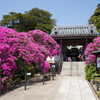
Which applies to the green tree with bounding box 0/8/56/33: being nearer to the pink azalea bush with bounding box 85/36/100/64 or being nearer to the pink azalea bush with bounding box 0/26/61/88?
the pink azalea bush with bounding box 85/36/100/64

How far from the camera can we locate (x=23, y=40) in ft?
24.0

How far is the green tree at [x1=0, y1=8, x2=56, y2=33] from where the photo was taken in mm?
21516

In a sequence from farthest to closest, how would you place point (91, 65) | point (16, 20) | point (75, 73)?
point (16, 20) → point (75, 73) → point (91, 65)

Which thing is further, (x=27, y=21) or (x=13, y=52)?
(x=27, y=21)

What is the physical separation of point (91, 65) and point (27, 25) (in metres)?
15.2

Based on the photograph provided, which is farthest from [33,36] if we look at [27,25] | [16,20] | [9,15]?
[9,15]

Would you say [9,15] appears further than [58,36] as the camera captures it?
Yes

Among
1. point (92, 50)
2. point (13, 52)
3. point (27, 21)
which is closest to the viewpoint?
point (13, 52)

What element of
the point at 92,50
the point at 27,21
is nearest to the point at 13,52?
the point at 92,50

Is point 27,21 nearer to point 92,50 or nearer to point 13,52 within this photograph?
point 92,50

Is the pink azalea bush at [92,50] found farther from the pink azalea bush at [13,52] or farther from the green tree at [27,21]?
the green tree at [27,21]

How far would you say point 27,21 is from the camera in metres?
21.5

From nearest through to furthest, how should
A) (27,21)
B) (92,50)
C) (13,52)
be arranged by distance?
(13,52)
(92,50)
(27,21)

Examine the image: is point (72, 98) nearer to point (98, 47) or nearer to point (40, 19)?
point (98, 47)
